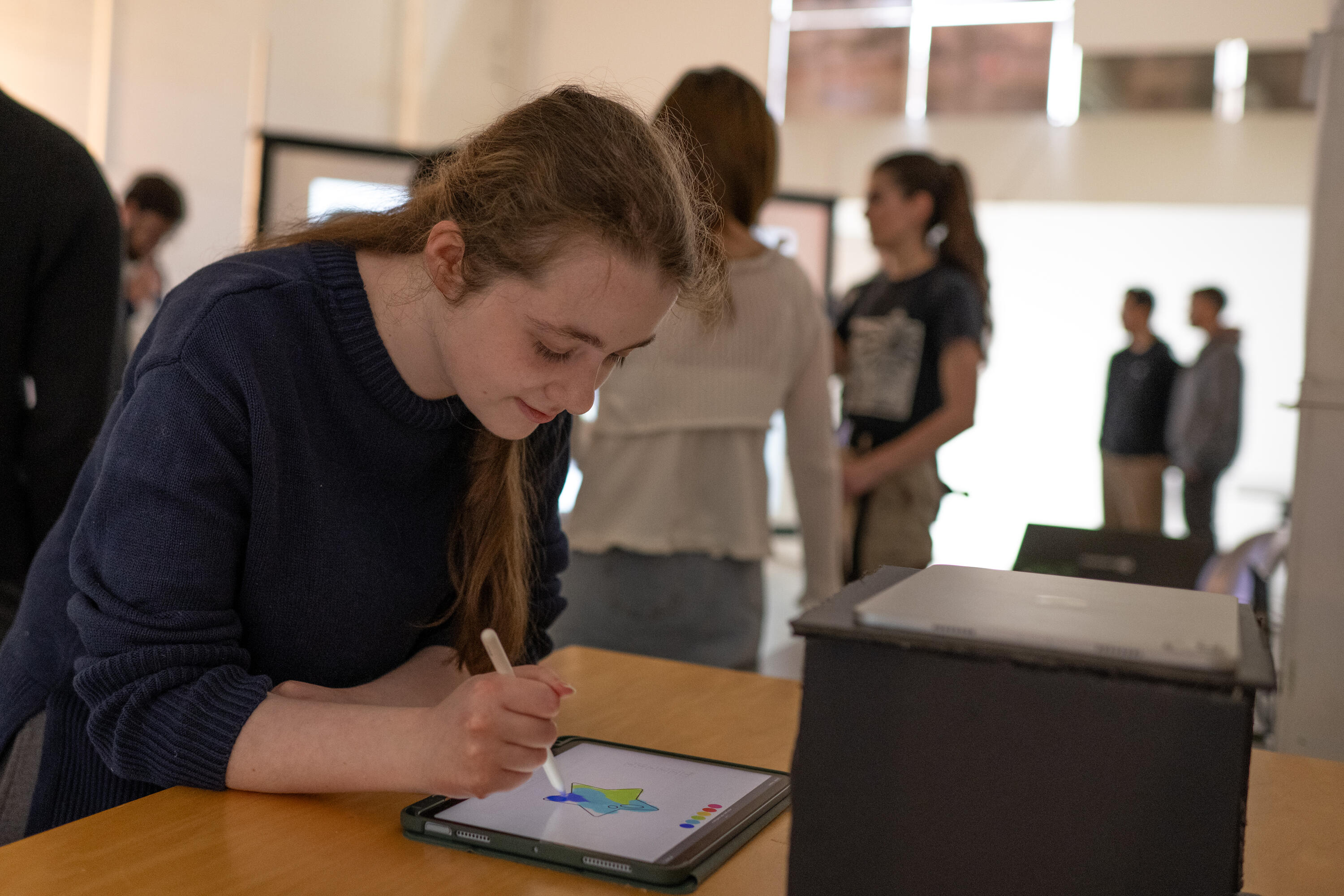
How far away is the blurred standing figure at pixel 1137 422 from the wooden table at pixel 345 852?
447cm

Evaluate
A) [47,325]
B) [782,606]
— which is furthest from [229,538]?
[782,606]

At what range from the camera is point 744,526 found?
1.80 meters

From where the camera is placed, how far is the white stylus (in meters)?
0.85

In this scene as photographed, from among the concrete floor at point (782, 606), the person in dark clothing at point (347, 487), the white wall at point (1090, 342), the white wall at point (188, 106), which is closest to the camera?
the person in dark clothing at point (347, 487)

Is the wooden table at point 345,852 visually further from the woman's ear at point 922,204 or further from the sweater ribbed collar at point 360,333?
the woman's ear at point 922,204

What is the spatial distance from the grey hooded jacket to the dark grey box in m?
4.79

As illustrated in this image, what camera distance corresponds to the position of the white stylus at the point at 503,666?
85cm

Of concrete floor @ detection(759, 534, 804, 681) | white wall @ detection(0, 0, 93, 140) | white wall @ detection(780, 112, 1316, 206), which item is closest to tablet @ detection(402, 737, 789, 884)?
concrete floor @ detection(759, 534, 804, 681)

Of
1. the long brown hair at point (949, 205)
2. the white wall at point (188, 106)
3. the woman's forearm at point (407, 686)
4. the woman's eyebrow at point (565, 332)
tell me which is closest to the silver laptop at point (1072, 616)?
the woman's eyebrow at point (565, 332)

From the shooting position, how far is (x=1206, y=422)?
5086mm

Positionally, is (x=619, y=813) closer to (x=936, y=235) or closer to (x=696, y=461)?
(x=696, y=461)

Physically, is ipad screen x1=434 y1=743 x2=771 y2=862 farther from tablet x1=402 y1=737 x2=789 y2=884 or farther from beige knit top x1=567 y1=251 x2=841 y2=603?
beige knit top x1=567 y1=251 x2=841 y2=603

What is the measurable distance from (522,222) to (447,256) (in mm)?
76

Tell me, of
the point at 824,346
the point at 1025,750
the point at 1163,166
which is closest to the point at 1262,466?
the point at 1163,166
